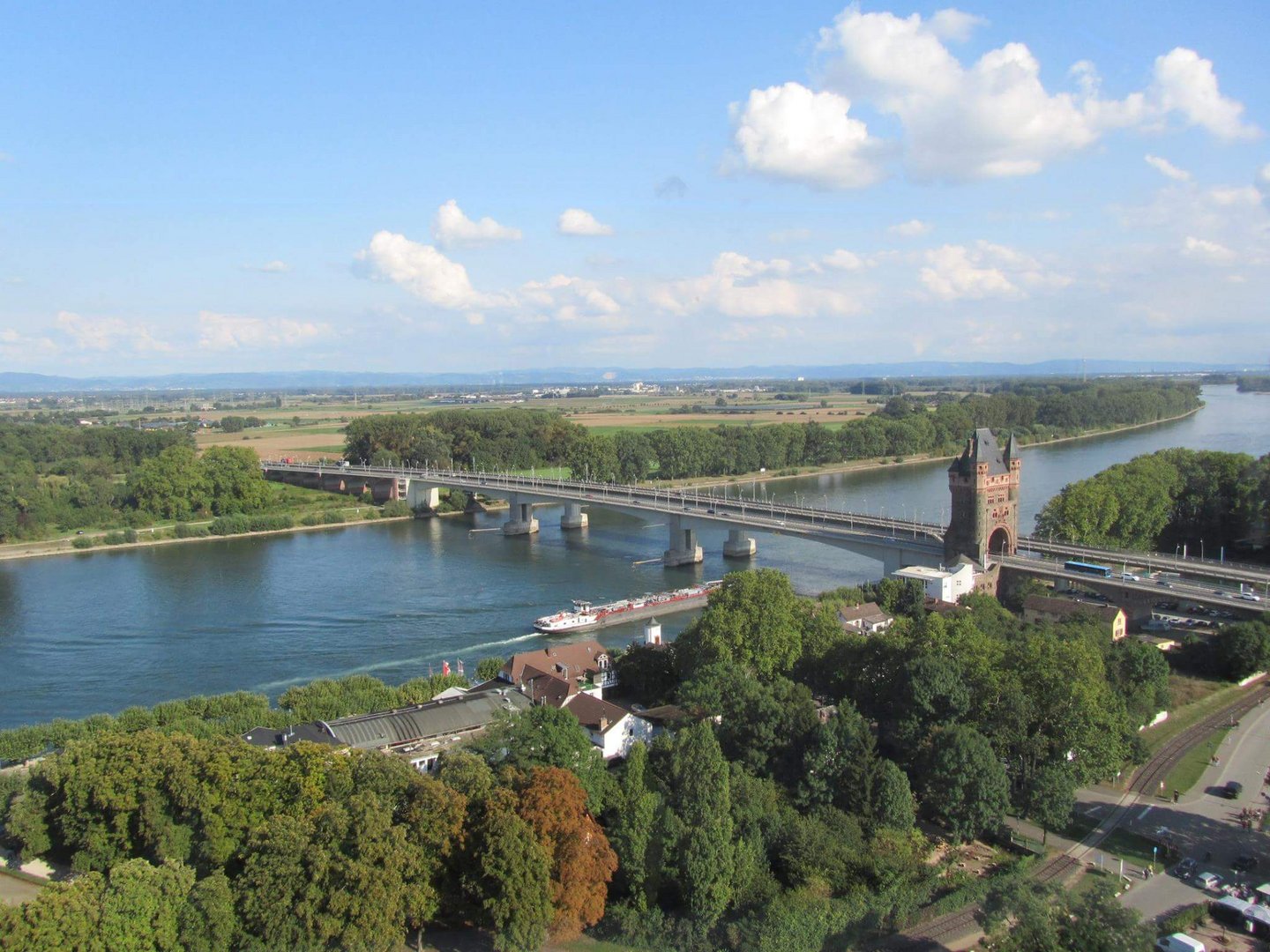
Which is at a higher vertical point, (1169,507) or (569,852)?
(1169,507)

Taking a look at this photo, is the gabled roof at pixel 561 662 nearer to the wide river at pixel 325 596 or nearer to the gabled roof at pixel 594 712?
the gabled roof at pixel 594 712

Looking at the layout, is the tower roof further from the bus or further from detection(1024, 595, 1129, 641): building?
detection(1024, 595, 1129, 641): building

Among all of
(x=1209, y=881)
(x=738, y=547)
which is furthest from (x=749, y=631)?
(x=738, y=547)

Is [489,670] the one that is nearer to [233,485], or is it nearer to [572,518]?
[572,518]

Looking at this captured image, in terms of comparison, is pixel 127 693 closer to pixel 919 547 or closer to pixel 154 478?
pixel 919 547

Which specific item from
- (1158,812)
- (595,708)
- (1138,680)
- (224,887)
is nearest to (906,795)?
(1158,812)
